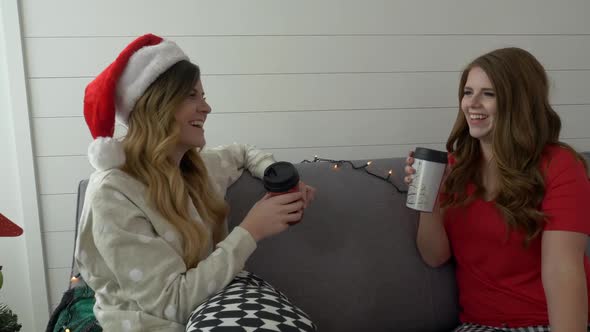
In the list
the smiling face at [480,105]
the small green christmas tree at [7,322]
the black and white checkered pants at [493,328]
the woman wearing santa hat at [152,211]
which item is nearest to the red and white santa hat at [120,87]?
the woman wearing santa hat at [152,211]

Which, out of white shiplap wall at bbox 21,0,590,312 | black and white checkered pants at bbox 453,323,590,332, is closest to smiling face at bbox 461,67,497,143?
black and white checkered pants at bbox 453,323,590,332

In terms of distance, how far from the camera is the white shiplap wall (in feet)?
5.61

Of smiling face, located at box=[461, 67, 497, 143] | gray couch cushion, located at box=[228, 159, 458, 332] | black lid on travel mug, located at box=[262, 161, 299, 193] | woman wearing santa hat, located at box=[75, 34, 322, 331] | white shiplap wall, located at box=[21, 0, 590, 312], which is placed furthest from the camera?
white shiplap wall, located at box=[21, 0, 590, 312]

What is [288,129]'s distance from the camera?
1.88 m

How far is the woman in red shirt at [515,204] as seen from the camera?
1.21 metres

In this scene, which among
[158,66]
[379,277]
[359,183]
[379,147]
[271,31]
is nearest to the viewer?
[158,66]

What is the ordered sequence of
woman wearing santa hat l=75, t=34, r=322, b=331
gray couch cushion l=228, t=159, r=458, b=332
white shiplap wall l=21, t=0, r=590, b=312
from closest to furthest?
1. woman wearing santa hat l=75, t=34, r=322, b=331
2. gray couch cushion l=228, t=159, r=458, b=332
3. white shiplap wall l=21, t=0, r=590, b=312

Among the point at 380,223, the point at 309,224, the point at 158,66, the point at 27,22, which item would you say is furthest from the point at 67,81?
the point at 380,223

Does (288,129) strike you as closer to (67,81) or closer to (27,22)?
(67,81)

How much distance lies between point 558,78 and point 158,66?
159 cm

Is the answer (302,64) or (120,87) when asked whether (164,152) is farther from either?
(302,64)

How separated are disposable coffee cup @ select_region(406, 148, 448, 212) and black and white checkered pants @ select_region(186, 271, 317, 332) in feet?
1.28

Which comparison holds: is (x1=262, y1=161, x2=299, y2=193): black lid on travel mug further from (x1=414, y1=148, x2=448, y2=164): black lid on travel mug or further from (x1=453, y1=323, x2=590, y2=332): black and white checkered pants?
(x1=453, y1=323, x2=590, y2=332): black and white checkered pants

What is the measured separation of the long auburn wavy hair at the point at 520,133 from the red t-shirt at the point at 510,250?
0.03 m
